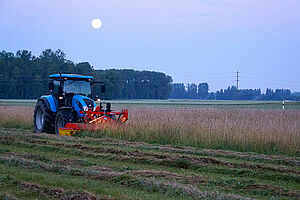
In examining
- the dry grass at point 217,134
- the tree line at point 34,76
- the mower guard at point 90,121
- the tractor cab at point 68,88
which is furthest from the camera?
the tree line at point 34,76

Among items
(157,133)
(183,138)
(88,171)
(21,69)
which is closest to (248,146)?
(183,138)

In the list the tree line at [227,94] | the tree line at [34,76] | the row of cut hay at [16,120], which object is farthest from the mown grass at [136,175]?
the tree line at [227,94]

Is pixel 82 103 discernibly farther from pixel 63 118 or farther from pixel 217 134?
pixel 217 134

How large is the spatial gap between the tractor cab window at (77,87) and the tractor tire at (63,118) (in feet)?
3.14

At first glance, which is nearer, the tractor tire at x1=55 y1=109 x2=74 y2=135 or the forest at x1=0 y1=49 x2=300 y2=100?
the tractor tire at x1=55 y1=109 x2=74 y2=135

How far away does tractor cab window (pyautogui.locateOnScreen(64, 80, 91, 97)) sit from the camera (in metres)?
15.7

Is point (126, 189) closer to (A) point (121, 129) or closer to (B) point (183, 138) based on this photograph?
(B) point (183, 138)

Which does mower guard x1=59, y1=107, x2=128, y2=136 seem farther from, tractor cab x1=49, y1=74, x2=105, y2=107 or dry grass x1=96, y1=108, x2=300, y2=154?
tractor cab x1=49, y1=74, x2=105, y2=107

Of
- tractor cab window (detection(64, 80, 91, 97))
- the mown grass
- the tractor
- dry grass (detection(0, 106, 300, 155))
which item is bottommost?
the mown grass

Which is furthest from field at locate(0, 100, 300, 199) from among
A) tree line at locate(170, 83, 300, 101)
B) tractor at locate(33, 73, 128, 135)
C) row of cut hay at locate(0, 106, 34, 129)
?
tree line at locate(170, 83, 300, 101)

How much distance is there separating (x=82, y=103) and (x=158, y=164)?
6.64 meters

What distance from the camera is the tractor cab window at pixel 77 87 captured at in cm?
1570

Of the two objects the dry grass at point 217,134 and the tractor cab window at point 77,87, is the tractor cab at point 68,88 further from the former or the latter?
the dry grass at point 217,134

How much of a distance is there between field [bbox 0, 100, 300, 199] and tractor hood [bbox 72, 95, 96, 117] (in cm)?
105
